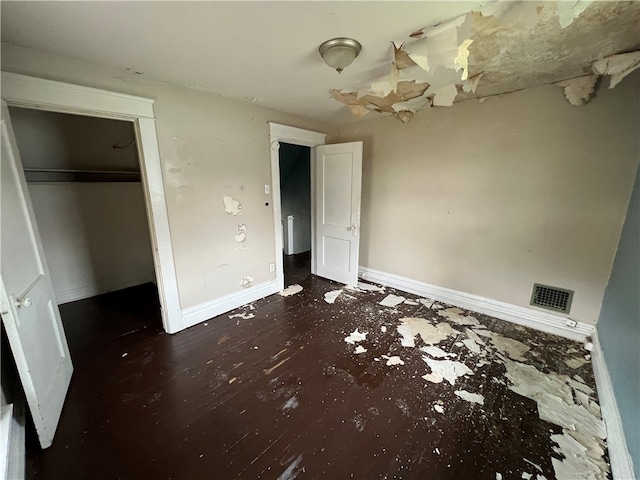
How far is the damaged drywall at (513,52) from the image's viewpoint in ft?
3.88

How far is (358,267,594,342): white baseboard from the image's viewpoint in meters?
2.21

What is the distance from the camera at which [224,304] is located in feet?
8.65

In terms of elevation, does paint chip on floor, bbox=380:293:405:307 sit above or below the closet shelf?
below

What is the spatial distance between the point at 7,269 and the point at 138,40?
1378mm

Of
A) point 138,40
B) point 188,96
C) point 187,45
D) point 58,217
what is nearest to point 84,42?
point 138,40

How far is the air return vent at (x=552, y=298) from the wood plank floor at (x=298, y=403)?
0.92 ft

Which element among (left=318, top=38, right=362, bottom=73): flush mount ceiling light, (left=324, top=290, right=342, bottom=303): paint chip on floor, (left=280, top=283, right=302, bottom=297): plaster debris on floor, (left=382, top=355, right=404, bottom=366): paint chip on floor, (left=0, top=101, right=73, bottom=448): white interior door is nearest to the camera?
(left=0, top=101, right=73, bottom=448): white interior door

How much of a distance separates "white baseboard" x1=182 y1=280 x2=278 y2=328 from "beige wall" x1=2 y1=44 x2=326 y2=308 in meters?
0.06

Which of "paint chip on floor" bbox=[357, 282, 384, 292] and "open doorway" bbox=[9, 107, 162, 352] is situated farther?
"paint chip on floor" bbox=[357, 282, 384, 292]

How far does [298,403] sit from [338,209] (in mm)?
2289

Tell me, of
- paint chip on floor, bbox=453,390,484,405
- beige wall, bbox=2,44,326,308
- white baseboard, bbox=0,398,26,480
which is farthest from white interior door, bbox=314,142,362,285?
white baseboard, bbox=0,398,26,480

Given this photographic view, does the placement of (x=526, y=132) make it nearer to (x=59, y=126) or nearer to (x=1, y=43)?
(x=1, y=43)

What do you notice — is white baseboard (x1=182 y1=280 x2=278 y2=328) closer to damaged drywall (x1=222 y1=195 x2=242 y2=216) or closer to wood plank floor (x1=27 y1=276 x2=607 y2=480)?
wood plank floor (x1=27 y1=276 x2=607 y2=480)

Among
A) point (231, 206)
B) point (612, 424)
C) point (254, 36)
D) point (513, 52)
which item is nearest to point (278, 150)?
point (231, 206)
